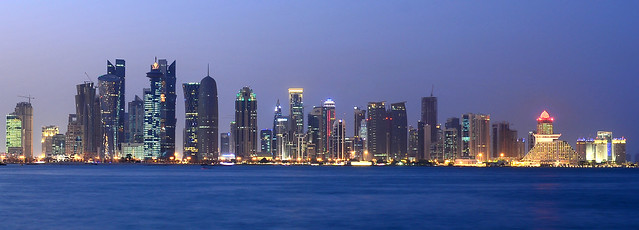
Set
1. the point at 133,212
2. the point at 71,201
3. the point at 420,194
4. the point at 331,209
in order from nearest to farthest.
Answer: the point at 133,212 → the point at 331,209 → the point at 71,201 → the point at 420,194

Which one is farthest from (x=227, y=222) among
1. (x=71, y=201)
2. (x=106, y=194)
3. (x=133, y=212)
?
(x=106, y=194)

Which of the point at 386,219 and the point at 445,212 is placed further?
the point at 445,212

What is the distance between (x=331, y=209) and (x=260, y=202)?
12828 mm

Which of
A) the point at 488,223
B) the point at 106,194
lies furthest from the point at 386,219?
the point at 106,194

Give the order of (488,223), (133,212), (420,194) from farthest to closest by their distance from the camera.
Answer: (420,194) < (133,212) < (488,223)

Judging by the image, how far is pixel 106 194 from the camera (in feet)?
347

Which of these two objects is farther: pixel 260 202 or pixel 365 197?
pixel 365 197

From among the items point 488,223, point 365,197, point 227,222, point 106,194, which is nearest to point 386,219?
point 488,223

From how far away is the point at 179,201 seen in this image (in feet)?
301

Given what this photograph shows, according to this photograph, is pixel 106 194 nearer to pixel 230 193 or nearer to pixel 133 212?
pixel 230 193

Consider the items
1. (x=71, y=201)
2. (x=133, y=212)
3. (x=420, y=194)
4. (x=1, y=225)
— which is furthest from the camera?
(x=420, y=194)

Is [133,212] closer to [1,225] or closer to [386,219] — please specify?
[1,225]

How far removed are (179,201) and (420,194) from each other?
3344 cm

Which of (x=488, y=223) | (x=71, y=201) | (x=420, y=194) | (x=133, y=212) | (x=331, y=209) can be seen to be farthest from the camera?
(x=420, y=194)
